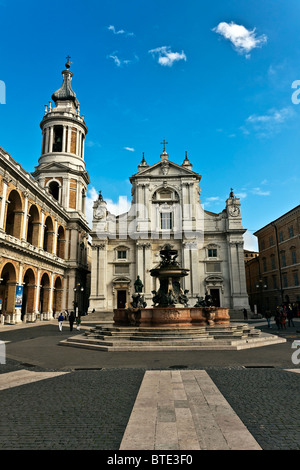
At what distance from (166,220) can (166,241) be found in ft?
11.0

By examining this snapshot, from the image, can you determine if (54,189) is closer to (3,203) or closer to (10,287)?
(3,203)

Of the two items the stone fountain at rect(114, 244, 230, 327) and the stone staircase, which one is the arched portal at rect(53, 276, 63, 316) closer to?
the stone fountain at rect(114, 244, 230, 327)

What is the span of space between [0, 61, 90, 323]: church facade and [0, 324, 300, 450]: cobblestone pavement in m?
21.0

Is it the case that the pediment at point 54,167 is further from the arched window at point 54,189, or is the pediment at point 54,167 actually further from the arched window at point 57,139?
the arched window at point 57,139

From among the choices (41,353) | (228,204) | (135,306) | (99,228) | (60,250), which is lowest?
(41,353)

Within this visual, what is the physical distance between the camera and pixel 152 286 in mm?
45281

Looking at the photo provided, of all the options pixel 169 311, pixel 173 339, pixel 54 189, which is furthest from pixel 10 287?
pixel 54 189

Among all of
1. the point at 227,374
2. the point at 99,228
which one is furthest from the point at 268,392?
the point at 99,228

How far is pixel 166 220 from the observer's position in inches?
1918

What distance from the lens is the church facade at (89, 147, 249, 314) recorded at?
4566cm

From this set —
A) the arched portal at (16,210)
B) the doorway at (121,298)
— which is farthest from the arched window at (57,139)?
the doorway at (121,298)

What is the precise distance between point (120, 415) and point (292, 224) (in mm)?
42312

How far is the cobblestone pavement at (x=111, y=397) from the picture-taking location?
16.4ft
